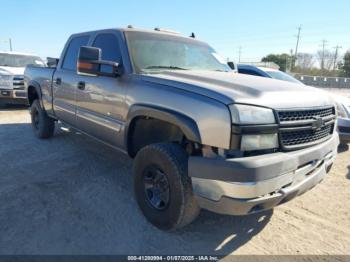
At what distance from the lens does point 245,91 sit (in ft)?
8.60

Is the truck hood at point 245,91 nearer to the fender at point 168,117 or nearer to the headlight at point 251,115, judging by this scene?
the headlight at point 251,115

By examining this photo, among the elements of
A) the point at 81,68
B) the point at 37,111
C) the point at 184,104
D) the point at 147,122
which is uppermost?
the point at 81,68

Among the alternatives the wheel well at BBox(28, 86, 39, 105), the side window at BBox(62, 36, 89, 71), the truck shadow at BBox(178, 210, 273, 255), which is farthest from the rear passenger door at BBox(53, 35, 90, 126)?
the truck shadow at BBox(178, 210, 273, 255)

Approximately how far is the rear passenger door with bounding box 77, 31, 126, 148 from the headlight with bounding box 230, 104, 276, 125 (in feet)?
4.96

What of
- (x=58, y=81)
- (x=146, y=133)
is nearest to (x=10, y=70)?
(x=58, y=81)

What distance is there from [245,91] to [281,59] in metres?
67.0

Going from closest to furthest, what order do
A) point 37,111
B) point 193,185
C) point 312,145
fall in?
point 193,185 → point 312,145 → point 37,111

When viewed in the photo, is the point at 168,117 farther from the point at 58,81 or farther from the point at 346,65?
the point at 346,65

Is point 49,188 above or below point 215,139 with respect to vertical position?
below

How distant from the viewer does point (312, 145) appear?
9.26 feet

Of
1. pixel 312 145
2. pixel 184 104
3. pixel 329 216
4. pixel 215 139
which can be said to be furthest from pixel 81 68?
pixel 329 216

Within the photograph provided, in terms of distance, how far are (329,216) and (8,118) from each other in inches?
330

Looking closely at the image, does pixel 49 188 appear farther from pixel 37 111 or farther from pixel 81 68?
pixel 37 111

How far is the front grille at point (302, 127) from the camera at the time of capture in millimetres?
2539
